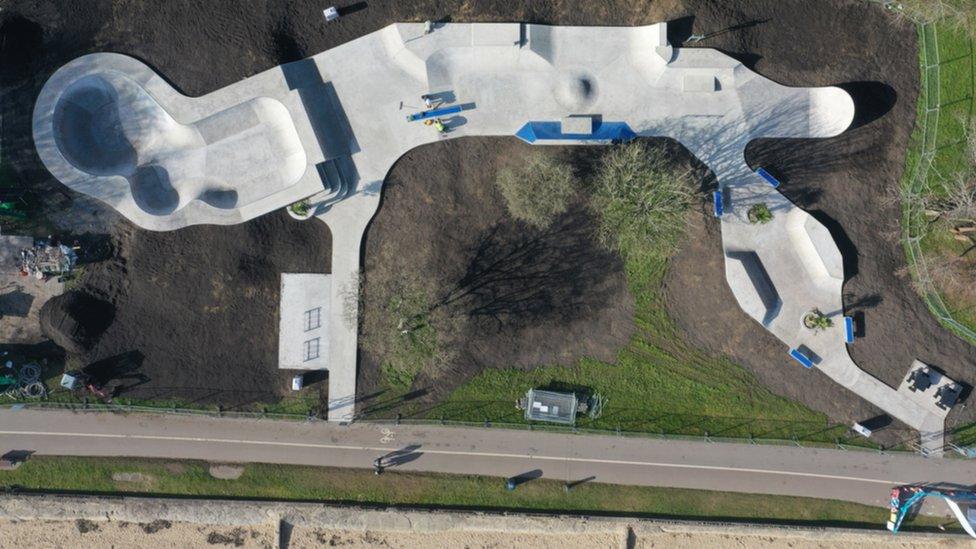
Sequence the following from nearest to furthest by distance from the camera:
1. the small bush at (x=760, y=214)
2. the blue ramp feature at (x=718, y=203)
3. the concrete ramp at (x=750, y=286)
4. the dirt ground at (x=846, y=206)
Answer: the blue ramp feature at (x=718, y=203) → the small bush at (x=760, y=214) → the concrete ramp at (x=750, y=286) → the dirt ground at (x=846, y=206)

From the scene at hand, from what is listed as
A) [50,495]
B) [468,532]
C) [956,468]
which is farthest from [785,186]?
[50,495]

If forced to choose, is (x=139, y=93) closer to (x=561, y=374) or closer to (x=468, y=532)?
(x=561, y=374)

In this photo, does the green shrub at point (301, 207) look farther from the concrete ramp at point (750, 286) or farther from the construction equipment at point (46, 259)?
the concrete ramp at point (750, 286)

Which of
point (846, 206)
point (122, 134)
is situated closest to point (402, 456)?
point (122, 134)

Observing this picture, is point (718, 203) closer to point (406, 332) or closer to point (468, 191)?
point (468, 191)

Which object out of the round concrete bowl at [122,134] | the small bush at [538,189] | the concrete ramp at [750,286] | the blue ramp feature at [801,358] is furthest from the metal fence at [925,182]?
the round concrete bowl at [122,134]
